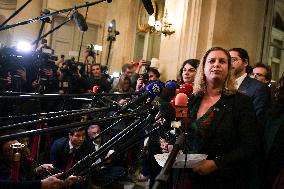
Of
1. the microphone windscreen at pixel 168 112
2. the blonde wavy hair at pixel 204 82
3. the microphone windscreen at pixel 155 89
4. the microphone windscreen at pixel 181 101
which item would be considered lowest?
the microphone windscreen at pixel 168 112

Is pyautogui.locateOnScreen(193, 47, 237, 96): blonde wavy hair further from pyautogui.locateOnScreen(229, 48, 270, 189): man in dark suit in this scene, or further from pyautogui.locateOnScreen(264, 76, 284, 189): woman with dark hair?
pyautogui.locateOnScreen(264, 76, 284, 189): woman with dark hair

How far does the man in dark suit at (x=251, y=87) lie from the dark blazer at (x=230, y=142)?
19.8 inches

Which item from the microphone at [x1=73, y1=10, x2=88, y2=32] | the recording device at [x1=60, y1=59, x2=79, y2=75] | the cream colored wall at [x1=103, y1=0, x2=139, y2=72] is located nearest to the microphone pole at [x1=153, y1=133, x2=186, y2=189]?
the microphone at [x1=73, y1=10, x2=88, y2=32]

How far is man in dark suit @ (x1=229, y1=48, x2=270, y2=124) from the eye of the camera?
2.60 meters

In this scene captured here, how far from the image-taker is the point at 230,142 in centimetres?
181

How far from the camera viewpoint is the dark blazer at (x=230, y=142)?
5.83 feet

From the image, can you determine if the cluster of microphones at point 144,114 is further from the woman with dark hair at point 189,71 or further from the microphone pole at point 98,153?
the woman with dark hair at point 189,71

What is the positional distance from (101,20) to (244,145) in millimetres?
11745

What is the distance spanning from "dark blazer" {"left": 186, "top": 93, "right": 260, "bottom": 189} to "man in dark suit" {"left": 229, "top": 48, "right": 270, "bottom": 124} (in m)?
0.50

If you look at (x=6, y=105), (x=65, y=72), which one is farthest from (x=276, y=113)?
(x=65, y=72)

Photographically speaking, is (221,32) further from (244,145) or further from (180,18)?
(244,145)

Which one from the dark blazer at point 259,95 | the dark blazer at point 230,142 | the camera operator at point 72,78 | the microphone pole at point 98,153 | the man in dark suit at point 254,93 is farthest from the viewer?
the camera operator at point 72,78

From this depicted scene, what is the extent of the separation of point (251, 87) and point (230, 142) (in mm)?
1073

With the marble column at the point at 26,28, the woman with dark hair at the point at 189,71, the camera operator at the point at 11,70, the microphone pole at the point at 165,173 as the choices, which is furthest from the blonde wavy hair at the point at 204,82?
the marble column at the point at 26,28
